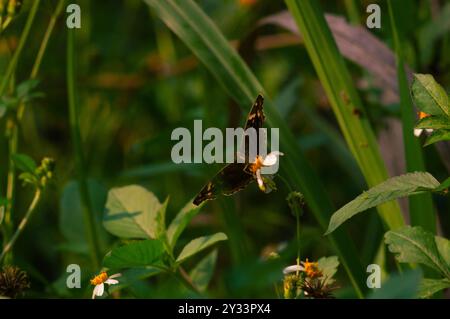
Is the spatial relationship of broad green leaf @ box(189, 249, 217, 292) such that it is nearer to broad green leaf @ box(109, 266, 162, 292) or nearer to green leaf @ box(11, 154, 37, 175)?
broad green leaf @ box(109, 266, 162, 292)

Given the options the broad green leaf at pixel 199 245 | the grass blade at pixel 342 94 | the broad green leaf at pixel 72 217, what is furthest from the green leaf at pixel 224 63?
the broad green leaf at pixel 72 217

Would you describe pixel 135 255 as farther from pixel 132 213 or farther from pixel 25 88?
pixel 25 88

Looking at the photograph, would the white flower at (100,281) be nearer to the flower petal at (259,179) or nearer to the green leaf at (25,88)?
the flower petal at (259,179)

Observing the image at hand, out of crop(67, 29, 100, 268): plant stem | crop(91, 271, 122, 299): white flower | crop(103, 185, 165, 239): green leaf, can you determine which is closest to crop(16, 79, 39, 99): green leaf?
crop(67, 29, 100, 268): plant stem

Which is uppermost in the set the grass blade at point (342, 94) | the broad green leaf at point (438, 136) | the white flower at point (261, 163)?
the grass blade at point (342, 94)

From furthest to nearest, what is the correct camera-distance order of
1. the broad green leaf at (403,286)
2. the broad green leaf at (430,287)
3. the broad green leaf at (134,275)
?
the broad green leaf at (134,275) → the broad green leaf at (430,287) → the broad green leaf at (403,286)

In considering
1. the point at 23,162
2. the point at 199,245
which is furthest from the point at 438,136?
the point at 23,162
